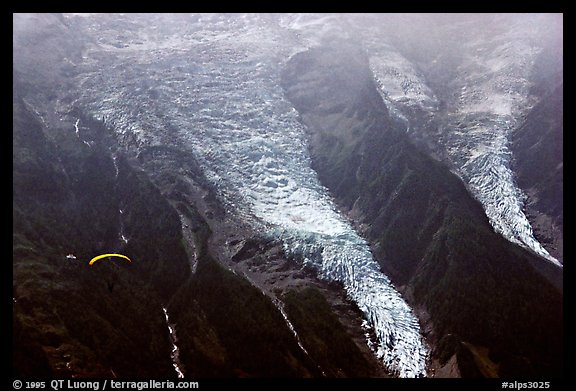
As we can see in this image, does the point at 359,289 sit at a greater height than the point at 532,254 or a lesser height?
lesser

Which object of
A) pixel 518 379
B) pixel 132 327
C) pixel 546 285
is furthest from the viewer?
pixel 546 285

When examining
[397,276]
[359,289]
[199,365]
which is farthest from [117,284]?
[397,276]

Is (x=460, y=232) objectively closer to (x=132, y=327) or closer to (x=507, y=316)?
(x=507, y=316)

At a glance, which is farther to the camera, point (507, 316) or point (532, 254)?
point (532, 254)
